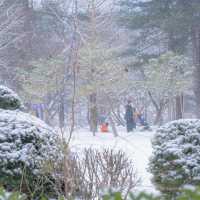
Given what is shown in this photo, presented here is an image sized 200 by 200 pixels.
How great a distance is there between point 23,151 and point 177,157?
222 cm

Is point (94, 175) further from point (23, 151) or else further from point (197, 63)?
point (197, 63)

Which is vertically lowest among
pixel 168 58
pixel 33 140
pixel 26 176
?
pixel 26 176

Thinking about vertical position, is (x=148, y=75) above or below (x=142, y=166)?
above

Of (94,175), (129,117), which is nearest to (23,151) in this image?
(94,175)

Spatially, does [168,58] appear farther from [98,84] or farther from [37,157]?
[37,157]

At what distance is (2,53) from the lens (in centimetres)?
2303

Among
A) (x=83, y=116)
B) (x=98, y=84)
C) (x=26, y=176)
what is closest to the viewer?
(x=26, y=176)

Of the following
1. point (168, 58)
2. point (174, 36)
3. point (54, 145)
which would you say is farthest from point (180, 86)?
point (54, 145)

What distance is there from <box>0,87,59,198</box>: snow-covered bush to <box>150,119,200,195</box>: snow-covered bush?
5.68 feet

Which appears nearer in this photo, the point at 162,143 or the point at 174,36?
the point at 162,143

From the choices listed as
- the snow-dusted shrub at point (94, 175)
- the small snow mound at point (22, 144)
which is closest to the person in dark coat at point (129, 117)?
the small snow mound at point (22, 144)

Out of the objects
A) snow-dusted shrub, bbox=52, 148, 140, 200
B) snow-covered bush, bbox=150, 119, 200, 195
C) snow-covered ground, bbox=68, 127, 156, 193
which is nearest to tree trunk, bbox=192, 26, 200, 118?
snow-covered ground, bbox=68, 127, 156, 193

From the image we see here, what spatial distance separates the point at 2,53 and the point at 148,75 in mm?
7800

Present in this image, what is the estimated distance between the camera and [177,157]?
5.95 m
